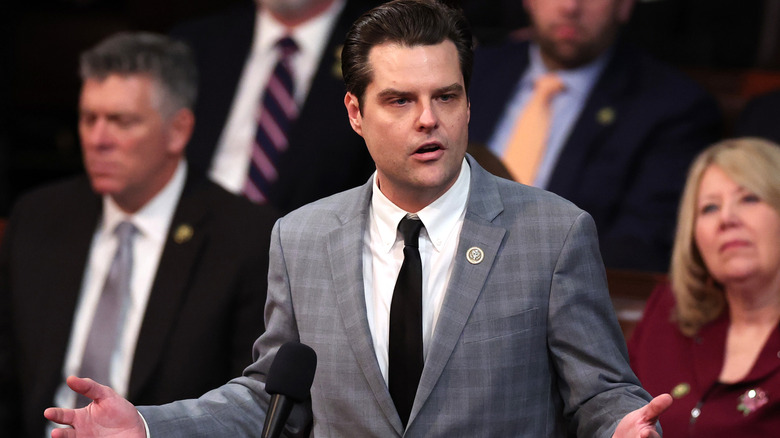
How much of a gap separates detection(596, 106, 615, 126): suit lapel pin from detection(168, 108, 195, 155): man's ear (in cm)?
112

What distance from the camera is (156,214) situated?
2852 mm

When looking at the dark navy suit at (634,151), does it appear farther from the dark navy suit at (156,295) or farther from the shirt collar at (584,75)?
the dark navy suit at (156,295)

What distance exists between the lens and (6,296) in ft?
9.39

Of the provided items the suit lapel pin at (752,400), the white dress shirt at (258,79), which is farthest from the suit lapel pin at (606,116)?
the suit lapel pin at (752,400)

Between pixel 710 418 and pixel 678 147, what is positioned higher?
pixel 678 147

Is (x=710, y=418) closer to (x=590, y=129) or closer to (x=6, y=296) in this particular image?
(x=590, y=129)

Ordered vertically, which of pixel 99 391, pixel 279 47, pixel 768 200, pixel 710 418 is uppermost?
pixel 279 47

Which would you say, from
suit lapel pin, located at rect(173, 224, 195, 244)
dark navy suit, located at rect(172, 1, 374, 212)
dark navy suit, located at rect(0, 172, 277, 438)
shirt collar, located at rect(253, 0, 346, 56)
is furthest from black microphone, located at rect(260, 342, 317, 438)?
shirt collar, located at rect(253, 0, 346, 56)

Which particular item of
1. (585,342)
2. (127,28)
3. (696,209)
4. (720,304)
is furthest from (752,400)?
(127,28)

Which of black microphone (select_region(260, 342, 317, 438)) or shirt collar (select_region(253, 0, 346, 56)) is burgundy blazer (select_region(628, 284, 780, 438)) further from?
shirt collar (select_region(253, 0, 346, 56))

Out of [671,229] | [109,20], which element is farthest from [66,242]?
[109,20]

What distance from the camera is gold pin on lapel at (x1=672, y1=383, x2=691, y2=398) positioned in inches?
92.5

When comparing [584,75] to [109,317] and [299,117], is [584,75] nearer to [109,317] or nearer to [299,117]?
[299,117]

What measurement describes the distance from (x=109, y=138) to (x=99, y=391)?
152 centimetres
